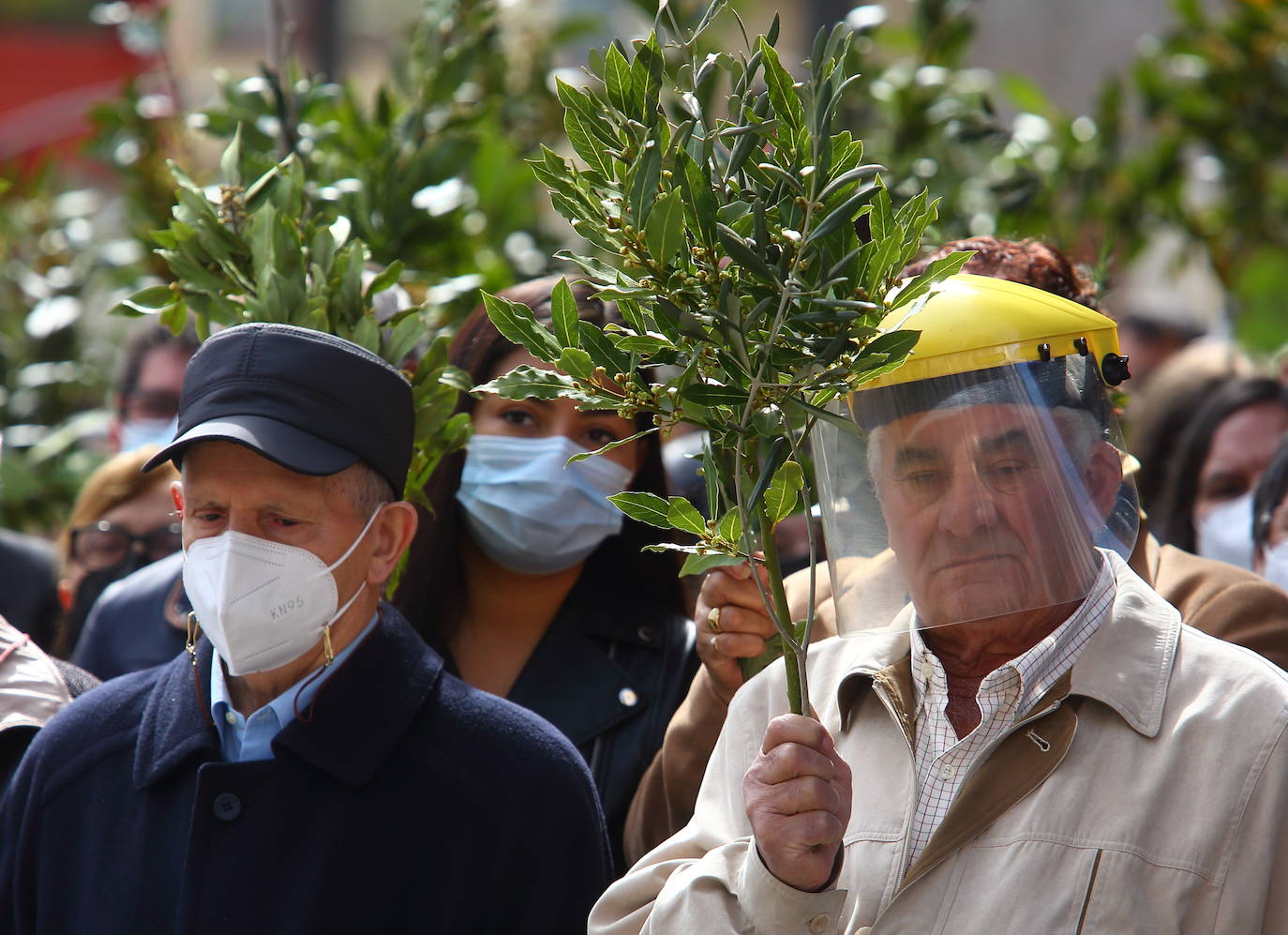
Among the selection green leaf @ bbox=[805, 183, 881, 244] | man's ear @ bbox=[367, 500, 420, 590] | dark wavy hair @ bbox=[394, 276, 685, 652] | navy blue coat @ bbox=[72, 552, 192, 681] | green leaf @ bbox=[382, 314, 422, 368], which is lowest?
navy blue coat @ bbox=[72, 552, 192, 681]

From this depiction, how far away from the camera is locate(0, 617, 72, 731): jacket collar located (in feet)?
9.70

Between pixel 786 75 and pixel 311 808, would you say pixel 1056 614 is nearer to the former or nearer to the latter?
pixel 786 75

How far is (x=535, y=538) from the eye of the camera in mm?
3514

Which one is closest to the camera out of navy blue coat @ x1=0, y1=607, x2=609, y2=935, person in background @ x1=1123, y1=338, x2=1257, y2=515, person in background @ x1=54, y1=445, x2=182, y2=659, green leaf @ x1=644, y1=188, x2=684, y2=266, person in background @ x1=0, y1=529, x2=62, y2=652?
green leaf @ x1=644, y1=188, x2=684, y2=266

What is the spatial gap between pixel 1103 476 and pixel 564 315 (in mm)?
852

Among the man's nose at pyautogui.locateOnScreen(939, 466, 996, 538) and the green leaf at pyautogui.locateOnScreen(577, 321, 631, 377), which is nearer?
the green leaf at pyautogui.locateOnScreen(577, 321, 631, 377)

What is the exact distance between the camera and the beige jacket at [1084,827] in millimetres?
2066

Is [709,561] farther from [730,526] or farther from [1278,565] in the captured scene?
[1278,565]

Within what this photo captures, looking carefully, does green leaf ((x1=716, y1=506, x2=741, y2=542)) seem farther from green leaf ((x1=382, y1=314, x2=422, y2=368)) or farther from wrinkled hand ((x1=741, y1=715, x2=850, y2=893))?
green leaf ((x1=382, y1=314, x2=422, y2=368))

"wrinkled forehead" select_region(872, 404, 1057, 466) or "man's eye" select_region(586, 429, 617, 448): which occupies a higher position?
"wrinkled forehead" select_region(872, 404, 1057, 466)

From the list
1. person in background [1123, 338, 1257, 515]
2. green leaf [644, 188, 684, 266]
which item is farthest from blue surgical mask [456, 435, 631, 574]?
person in background [1123, 338, 1257, 515]

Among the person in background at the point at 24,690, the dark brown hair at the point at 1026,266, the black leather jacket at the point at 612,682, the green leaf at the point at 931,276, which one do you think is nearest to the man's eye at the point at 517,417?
the black leather jacket at the point at 612,682

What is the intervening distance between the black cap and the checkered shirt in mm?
1017

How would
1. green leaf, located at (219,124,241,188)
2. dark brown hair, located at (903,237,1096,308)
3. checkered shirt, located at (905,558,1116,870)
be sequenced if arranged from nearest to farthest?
1. checkered shirt, located at (905,558,1116,870)
2. dark brown hair, located at (903,237,1096,308)
3. green leaf, located at (219,124,241,188)
